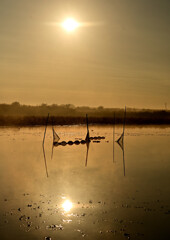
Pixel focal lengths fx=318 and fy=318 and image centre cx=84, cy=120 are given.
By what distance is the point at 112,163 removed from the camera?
21375mm

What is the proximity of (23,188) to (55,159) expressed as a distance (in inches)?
366

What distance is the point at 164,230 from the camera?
890cm

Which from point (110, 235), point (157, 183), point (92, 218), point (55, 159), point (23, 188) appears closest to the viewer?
point (110, 235)

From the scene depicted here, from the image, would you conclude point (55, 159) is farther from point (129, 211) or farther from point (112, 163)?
point (129, 211)

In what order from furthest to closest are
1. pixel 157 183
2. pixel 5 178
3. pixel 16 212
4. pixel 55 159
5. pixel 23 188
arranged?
pixel 55 159 → pixel 5 178 → pixel 157 183 → pixel 23 188 → pixel 16 212

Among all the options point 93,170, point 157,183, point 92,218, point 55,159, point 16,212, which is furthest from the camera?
point 55,159

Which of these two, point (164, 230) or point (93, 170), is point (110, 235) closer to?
point (164, 230)

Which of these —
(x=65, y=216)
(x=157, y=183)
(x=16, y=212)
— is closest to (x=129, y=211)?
(x=65, y=216)

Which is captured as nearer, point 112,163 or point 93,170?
point 93,170

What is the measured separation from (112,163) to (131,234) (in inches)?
506

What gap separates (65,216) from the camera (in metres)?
9.93

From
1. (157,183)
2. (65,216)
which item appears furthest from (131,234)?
(157,183)

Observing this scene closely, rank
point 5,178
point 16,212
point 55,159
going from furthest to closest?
point 55,159
point 5,178
point 16,212

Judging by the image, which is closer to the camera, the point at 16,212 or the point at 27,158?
the point at 16,212
